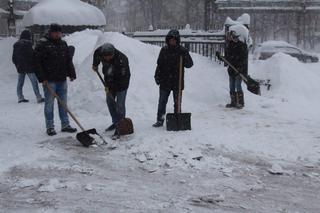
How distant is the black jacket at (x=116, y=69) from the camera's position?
285 inches

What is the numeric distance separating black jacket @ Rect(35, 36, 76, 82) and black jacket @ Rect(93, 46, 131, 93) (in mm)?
550

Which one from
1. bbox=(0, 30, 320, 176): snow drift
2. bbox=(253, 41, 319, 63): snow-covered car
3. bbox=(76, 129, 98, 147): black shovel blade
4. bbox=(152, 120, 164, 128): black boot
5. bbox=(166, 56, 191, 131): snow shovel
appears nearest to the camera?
bbox=(0, 30, 320, 176): snow drift

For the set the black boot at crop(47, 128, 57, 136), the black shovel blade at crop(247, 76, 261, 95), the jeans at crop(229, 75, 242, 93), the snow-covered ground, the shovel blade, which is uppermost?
the jeans at crop(229, 75, 242, 93)

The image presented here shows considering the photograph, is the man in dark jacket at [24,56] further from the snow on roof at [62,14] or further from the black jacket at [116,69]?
the snow on roof at [62,14]

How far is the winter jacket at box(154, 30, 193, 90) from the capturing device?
7668 millimetres

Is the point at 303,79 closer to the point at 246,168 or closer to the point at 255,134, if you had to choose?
the point at 255,134

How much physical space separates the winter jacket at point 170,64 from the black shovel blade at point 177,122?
1.99ft

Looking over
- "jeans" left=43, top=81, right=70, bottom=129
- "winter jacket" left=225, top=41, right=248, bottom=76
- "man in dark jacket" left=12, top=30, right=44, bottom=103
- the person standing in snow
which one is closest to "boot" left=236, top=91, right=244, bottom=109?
the person standing in snow

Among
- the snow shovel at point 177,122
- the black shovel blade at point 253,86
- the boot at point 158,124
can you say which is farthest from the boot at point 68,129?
the black shovel blade at point 253,86

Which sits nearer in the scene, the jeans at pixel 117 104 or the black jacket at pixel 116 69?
the black jacket at pixel 116 69

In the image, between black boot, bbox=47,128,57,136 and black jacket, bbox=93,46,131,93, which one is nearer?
black jacket, bbox=93,46,131,93

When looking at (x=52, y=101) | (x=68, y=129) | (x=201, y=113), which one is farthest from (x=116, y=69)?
(x=201, y=113)

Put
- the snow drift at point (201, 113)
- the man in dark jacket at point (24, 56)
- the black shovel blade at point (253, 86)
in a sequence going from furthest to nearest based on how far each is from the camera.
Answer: the black shovel blade at point (253, 86) < the man in dark jacket at point (24, 56) < the snow drift at point (201, 113)

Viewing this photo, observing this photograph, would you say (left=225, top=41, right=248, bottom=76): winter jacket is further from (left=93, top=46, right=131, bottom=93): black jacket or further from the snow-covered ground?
(left=93, top=46, right=131, bottom=93): black jacket
